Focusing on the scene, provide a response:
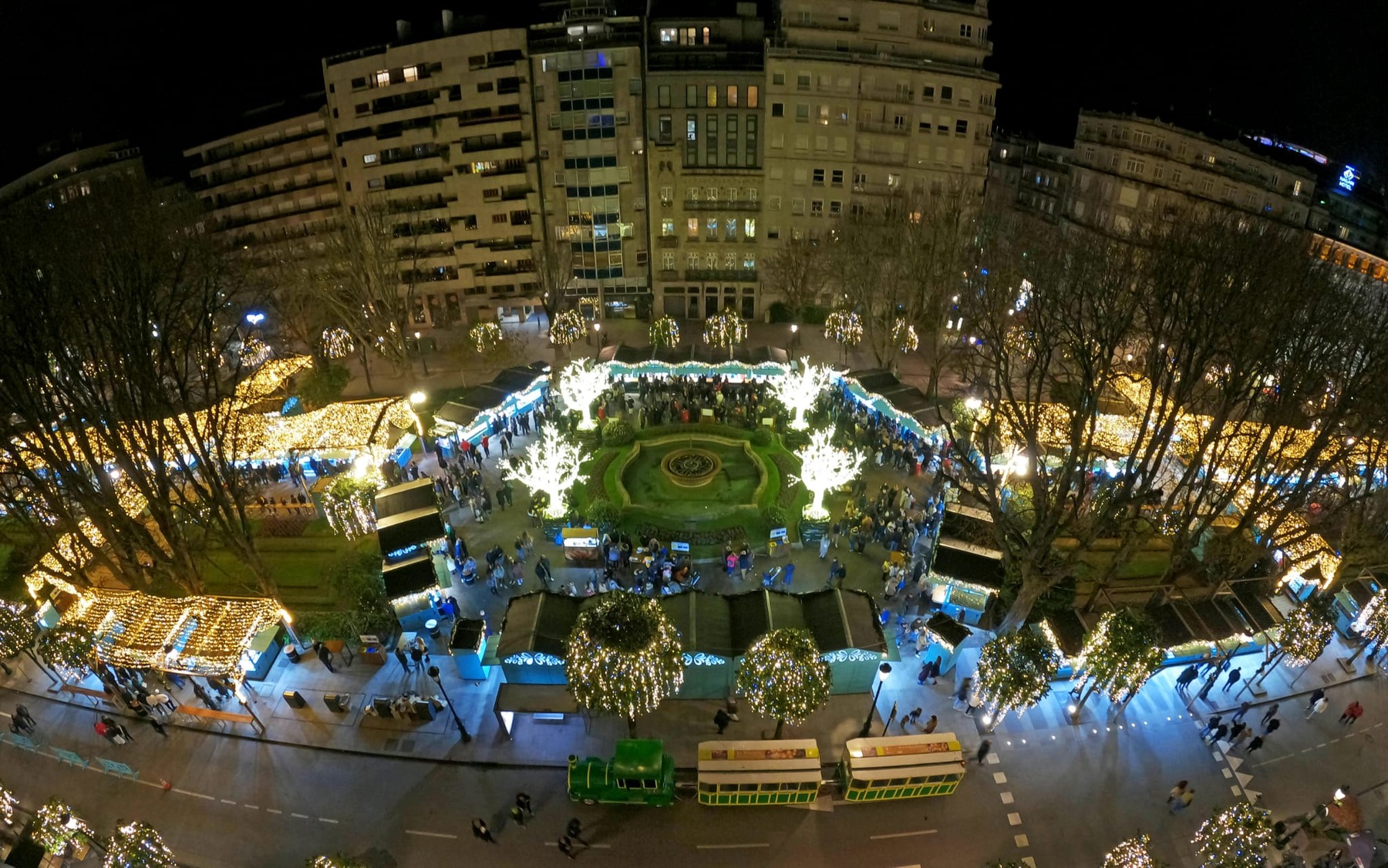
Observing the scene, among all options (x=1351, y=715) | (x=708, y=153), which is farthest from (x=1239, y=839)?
(x=708, y=153)

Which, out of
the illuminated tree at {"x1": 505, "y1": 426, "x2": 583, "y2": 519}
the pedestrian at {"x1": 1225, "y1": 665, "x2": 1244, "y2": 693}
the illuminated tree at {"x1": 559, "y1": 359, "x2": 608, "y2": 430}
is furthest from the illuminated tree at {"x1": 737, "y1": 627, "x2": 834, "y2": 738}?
the illuminated tree at {"x1": 559, "y1": 359, "x2": 608, "y2": 430}

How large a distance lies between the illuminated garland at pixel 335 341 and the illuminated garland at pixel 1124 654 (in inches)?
1781

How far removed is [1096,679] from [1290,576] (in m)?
12.9

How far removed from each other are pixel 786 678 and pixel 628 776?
5438 millimetres

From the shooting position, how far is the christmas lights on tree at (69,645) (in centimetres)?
2281

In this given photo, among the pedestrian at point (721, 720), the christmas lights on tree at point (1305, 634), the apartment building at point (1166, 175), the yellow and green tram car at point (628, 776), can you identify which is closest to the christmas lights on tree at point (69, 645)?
the yellow and green tram car at point (628, 776)

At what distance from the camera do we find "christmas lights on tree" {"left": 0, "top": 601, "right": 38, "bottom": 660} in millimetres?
23781

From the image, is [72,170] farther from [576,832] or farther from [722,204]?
[576,832]

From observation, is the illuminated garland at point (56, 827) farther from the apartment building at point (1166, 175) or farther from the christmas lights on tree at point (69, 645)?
the apartment building at point (1166, 175)

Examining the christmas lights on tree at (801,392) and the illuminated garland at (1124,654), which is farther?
the christmas lights on tree at (801,392)

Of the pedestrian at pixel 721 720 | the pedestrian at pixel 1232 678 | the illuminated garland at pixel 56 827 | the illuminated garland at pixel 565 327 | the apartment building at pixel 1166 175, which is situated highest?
the apartment building at pixel 1166 175

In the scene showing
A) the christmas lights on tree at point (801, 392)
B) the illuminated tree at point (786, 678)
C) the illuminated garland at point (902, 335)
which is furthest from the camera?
the illuminated garland at point (902, 335)

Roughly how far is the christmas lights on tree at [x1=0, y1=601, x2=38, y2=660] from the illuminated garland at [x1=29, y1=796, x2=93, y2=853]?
309 inches

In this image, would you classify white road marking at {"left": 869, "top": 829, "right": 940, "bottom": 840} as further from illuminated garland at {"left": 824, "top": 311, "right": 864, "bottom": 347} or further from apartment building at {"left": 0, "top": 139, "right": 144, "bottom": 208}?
apartment building at {"left": 0, "top": 139, "right": 144, "bottom": 208}
